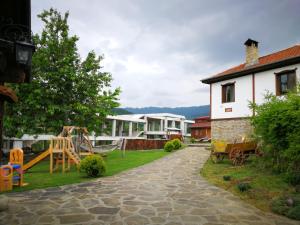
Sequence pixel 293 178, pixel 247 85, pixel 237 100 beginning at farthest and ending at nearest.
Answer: pixel 237 100, pixel 247 85, pixel 293 178

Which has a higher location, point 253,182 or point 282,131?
point 282,131

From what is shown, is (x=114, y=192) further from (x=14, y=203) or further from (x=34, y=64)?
(x=34, y=64)

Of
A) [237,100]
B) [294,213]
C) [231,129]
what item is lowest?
[294,213]

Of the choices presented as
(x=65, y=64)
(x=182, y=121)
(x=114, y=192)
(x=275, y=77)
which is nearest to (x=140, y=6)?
(x=65, y=64)

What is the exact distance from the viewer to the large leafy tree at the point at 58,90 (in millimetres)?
14133

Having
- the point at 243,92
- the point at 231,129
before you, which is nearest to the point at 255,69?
the point at 243,92

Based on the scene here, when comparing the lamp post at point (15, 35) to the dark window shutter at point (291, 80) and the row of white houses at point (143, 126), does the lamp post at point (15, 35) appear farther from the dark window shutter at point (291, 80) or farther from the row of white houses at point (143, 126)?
the row of white houses at point (143, 126)

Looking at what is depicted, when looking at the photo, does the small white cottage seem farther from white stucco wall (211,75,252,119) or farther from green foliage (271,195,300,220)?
green foliage (271,195,300,220)

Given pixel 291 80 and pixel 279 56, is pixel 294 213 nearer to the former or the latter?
pixel 291 80

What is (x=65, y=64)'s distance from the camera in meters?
14.8

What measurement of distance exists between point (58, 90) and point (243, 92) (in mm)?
12129

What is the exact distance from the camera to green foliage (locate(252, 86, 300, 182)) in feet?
26.1

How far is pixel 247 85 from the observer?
1720cm

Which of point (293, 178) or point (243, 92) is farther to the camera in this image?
point (243, 92)
